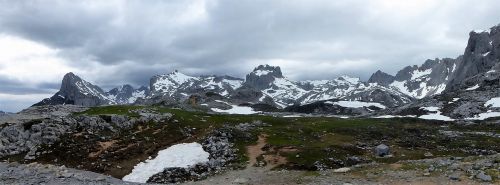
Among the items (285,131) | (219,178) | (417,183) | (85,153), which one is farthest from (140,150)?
(417,183)

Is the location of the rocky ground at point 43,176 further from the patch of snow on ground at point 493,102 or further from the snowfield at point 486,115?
the patch of snow on ground at point 493,102

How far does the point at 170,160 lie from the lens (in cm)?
6297

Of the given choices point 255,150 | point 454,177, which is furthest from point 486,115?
→ point 454,177

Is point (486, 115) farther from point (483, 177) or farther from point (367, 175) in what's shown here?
point (483, 177)

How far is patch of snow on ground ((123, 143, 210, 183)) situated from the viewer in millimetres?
57438

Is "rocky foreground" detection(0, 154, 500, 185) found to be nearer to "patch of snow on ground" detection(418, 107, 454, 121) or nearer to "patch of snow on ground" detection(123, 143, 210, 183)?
"patch of snow on ground" detection(123, 143, 210, 183)

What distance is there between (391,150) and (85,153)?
150 ft

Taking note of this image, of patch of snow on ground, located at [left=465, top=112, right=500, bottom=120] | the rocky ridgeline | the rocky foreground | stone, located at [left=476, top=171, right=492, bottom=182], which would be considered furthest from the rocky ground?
patch of snow on ground, located at [left=465, top=112, right=500, bottom=120]

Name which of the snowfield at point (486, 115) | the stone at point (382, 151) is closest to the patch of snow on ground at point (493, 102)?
the snowfield at point (486, 115)

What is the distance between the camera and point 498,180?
123 feet

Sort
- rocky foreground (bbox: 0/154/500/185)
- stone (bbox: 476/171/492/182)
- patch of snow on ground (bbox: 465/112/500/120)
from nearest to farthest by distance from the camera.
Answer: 1. stone (bbox: 476/171/492/182)
2. rocky foreground (bbox: 0/154/500/185)
3. patch of snow on ground (bbox: 465/112/500/120)

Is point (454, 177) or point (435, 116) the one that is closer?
point (454, 177)

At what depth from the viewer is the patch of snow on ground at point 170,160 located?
57.4 meters

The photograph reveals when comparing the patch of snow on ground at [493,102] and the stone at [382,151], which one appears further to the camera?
the patch of snow on ground at [493,102]
